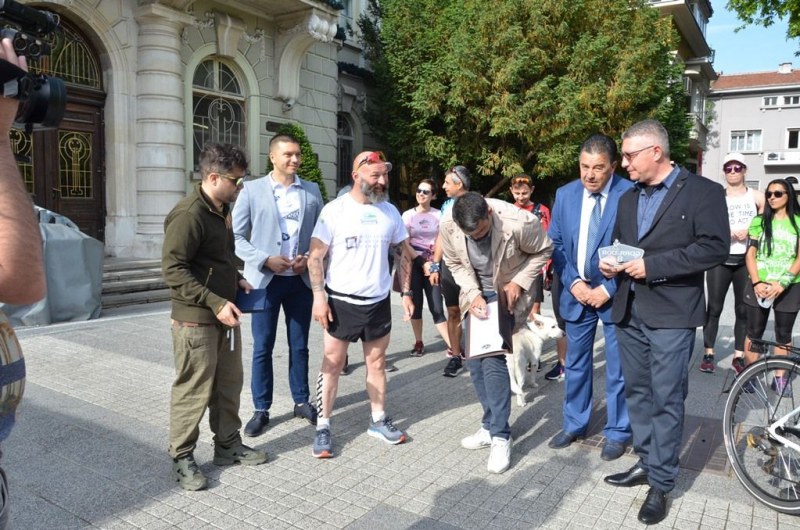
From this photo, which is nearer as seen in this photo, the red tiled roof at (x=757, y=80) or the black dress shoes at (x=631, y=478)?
the black dress shoes at (x=631, y=478)

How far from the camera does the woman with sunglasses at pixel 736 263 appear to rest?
19.7 feet

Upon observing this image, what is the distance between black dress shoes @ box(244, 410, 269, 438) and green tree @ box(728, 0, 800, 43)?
14.2 m

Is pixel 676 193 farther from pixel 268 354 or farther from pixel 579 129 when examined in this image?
pixel 579 129

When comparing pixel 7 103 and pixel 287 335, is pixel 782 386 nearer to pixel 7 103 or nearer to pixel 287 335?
pixel 287 335

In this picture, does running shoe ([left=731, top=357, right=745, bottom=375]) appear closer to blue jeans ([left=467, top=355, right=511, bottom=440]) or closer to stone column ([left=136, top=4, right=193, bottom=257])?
blue jeans ([left=467, top=355, right=511, bottom=440])

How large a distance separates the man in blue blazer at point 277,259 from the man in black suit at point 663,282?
2199mm

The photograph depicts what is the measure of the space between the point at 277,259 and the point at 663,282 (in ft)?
8.10

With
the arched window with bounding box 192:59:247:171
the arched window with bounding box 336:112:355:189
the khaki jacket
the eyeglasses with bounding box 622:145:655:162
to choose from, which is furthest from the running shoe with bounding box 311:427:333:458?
the arched window with bounding box 336:112:355:189

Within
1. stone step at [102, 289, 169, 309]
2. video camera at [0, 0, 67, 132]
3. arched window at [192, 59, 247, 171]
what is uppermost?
arched window at [192, 59, 247, 171]

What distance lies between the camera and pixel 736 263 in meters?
6.05

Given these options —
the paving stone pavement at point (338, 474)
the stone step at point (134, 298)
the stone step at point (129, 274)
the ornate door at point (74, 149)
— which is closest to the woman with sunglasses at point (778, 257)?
the paving stone pavement at point (338, 474)

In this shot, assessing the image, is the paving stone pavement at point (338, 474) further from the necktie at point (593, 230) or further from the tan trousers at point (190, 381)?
the necktie at point (593, 230)

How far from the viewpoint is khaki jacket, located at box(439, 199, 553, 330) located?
13.0 ft

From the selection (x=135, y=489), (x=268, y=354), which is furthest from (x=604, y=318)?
(x=135, y=489)
